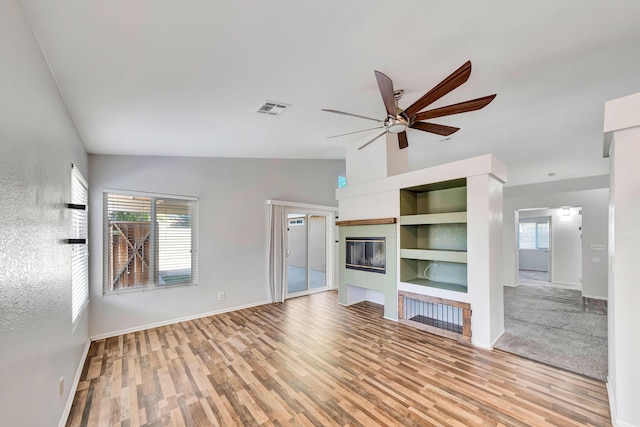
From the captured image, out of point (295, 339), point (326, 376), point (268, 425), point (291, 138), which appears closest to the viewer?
point (268, 425)

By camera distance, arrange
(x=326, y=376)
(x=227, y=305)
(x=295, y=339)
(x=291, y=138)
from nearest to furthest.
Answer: (x=326, y=376)
(x=295, y=339)
(x=291, y=138)
(x=227, y=305)

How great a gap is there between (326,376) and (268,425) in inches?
32.0

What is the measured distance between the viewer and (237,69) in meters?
2.21

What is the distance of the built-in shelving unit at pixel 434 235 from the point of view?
157 inches

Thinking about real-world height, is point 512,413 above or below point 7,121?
below

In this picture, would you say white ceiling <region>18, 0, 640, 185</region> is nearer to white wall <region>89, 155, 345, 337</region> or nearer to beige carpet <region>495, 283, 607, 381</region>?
white wall <region>89, 155, 345, 337</region>

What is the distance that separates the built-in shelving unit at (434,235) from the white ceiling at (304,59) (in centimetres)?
115

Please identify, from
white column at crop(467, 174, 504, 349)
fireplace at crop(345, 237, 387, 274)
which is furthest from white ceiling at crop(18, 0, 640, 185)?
fireplace at crop(345, 237, 387, 274)

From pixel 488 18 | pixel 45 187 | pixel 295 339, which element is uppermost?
pixel 488 18

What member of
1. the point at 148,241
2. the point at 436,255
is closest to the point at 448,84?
the point at 436,255

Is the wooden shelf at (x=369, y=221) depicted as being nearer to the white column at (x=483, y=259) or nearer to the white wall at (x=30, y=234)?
the white column at (x=483, y=259)

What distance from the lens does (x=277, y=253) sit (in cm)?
570

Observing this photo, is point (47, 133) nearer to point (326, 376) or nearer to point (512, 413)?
point (326, 376)

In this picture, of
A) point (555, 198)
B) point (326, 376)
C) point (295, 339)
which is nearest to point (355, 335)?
point (295, 339)
